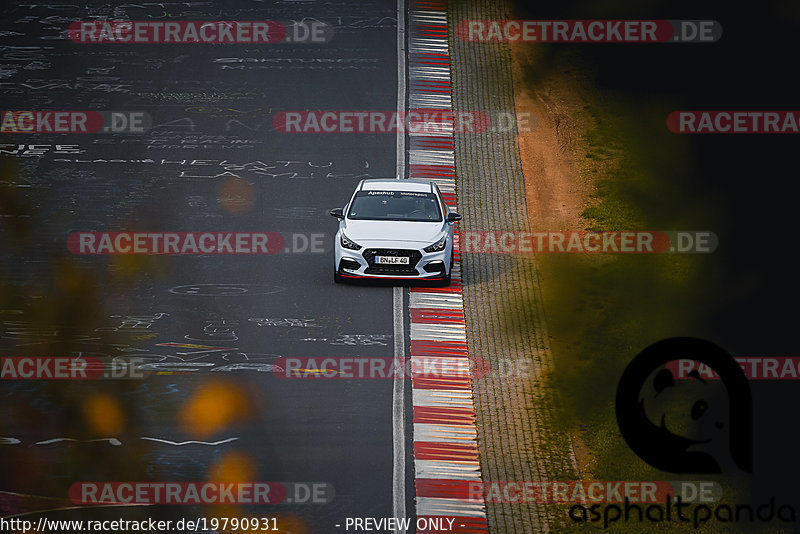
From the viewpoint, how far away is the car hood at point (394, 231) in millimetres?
23234

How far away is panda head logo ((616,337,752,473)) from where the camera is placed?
18.5m

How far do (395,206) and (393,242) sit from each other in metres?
1.53

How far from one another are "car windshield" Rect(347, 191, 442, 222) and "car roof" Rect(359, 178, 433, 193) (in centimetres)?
17

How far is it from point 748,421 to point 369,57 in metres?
20.9

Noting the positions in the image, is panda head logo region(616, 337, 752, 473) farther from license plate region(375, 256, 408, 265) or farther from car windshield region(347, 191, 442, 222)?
car windshield region(347, 191, 442, 222)

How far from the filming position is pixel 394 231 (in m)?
23.5

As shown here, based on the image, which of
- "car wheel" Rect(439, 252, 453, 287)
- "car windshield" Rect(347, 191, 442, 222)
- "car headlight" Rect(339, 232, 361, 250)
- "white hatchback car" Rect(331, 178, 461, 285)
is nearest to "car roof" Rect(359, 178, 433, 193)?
"car windshield" Rect(347, 191, 442, 222)

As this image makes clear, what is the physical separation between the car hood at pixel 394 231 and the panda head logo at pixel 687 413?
4467mm

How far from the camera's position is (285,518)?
616 inches

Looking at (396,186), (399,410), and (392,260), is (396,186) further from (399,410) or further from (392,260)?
(399,410)

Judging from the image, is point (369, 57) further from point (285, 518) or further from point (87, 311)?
point (285, 518)

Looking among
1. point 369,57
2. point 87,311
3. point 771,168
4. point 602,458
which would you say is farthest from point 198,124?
point 602,458

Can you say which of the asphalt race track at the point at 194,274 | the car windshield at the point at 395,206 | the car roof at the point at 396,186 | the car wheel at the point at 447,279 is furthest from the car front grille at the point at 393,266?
the car roof at the point at 396,186

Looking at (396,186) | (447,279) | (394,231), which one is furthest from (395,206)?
(447,279)
